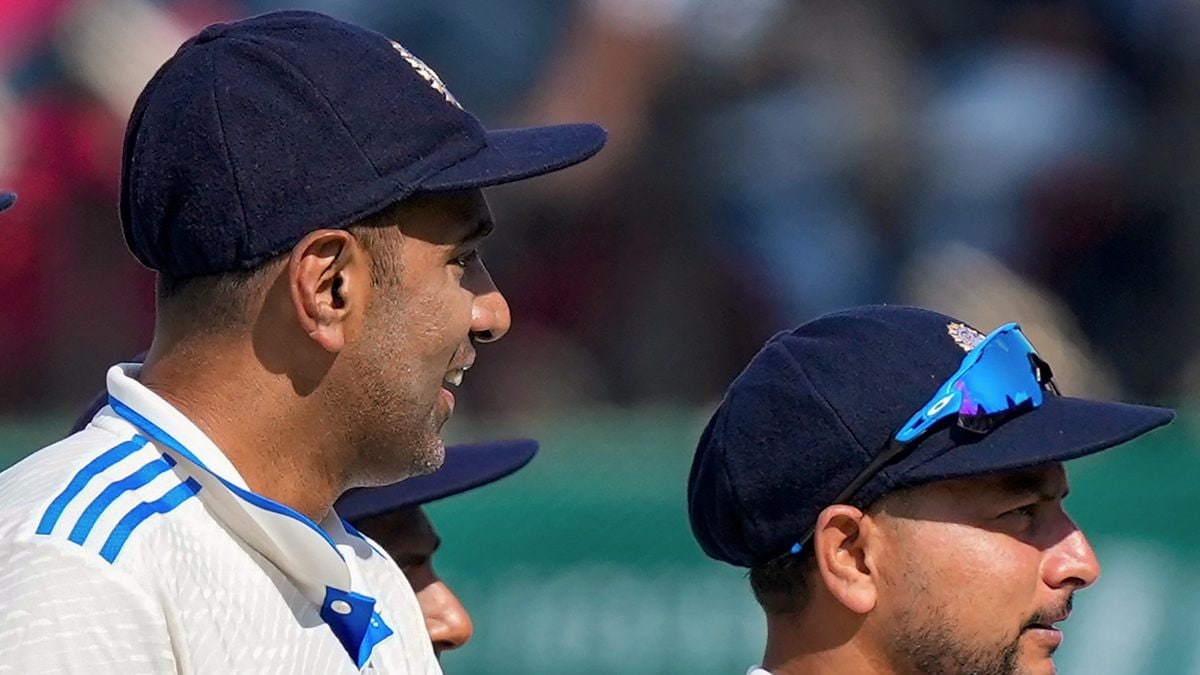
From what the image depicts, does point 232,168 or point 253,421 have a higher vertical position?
point 232,168

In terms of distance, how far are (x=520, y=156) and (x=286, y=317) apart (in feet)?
1.05

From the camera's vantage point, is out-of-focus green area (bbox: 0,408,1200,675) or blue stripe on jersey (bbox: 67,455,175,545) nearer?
blue stripe on jersey (bbox: 67,455,175,545)

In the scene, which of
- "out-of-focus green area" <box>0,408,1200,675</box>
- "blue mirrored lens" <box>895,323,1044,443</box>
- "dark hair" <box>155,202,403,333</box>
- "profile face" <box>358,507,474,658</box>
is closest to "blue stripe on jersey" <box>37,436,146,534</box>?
"dark hair" <box>155,202,403,333</box>

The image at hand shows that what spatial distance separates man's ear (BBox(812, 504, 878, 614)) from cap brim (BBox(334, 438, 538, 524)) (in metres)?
0.67

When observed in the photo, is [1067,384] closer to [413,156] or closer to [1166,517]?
[1166,517]

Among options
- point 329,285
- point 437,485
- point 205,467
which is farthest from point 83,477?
point 437,485

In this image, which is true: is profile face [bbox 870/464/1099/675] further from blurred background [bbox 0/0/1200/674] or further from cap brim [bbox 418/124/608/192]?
blurred background [bbox 0/0/1200/674]

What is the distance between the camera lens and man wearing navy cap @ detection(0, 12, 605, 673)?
190 cm

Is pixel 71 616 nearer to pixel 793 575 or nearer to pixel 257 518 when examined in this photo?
pixel 257 518

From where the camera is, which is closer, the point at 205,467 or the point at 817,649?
the point at 205,467

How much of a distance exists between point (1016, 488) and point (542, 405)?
230 cm

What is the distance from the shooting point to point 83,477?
6.06 ft

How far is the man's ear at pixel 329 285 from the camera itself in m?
2.04

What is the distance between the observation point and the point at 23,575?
5.69 feet
